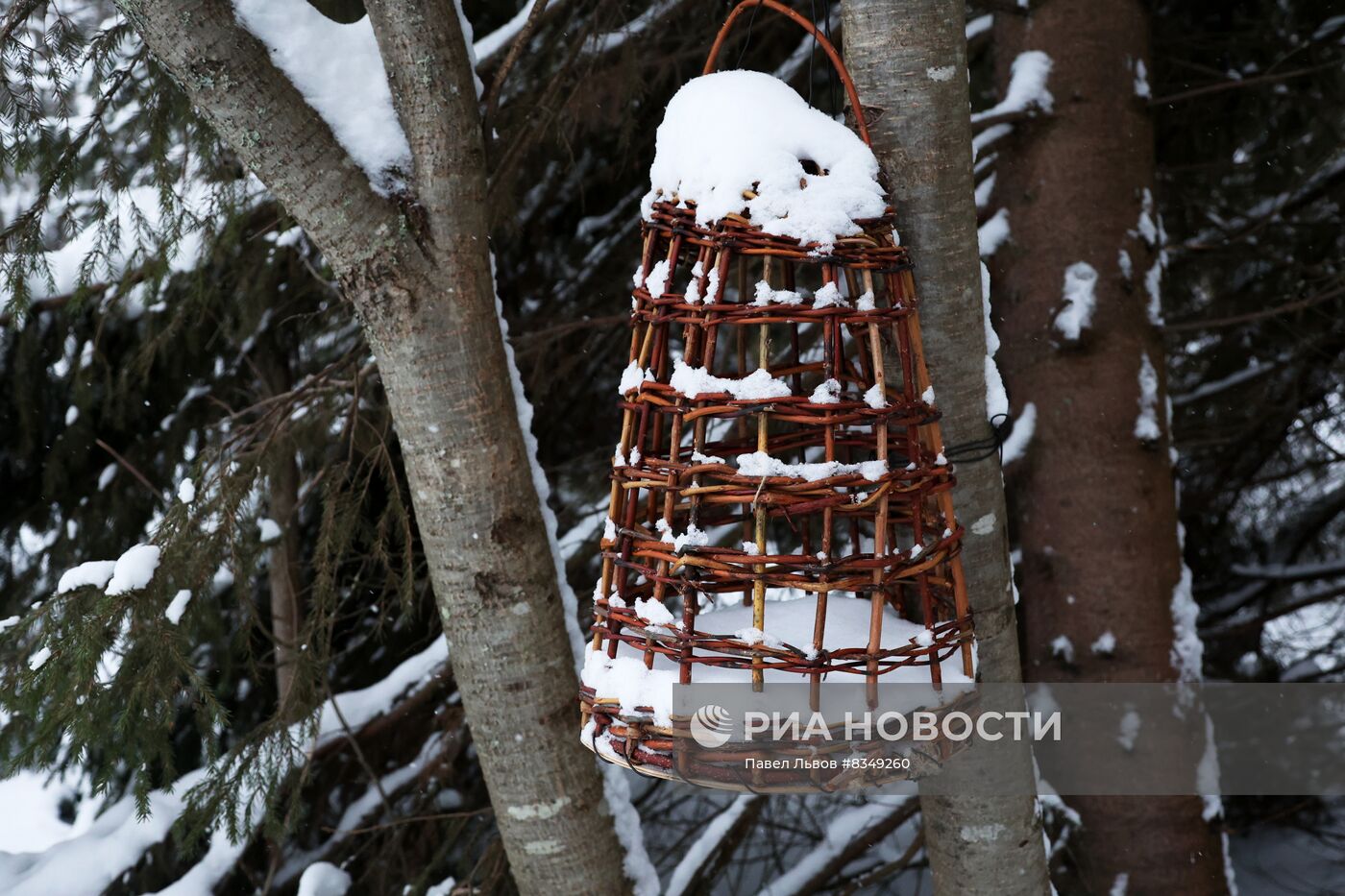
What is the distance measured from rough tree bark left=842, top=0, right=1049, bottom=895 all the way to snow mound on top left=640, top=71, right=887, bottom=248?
9.3 inches

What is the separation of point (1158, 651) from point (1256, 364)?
5.74ft

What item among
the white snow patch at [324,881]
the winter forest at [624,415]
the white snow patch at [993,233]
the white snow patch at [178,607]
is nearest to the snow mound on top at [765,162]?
the winter forest at [624,415]

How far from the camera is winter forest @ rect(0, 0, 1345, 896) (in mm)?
1068

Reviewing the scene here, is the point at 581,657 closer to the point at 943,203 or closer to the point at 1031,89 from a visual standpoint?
the point at 943,203

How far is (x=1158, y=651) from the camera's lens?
2186 mm

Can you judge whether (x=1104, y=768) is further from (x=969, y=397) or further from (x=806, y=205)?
(x=806, y=205)

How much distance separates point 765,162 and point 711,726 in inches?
21.7

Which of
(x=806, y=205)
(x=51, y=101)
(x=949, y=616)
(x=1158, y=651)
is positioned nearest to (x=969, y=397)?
(x=949, y=616)

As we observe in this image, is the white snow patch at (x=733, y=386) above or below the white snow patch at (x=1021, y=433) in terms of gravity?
below

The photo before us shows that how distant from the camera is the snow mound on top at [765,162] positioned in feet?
3.32

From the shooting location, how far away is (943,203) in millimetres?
1337

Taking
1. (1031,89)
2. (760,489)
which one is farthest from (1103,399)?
(760,489)

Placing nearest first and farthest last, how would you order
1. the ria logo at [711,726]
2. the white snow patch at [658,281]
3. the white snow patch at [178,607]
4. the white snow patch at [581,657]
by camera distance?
the ria logo at [711,726] → the white snow patch at [658,281] → the white snow patch at [581,657] → the white snow patch at [178,607]

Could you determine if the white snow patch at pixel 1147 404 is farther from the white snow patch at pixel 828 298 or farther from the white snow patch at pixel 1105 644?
the white snow patch at pixel 828 298
